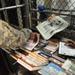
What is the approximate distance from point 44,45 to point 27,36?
0.16 m

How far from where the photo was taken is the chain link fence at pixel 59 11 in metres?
0.88

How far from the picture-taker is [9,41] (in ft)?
2.49

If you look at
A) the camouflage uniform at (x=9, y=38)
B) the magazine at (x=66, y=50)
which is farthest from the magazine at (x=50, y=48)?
the camouflage uniform at (x=9, y=38)

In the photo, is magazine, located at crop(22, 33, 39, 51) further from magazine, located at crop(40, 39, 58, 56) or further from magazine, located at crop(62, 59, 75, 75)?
magazine, located at crop(62, 59, 75, 75)

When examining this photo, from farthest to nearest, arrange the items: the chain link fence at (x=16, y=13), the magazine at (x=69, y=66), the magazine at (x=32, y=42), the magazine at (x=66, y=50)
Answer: the chain link fence at (x=16, y=13) → the magazine at (x=32, y=42) → the magazine at (x=66, y=50) → the magazine at (x=69, y=66)

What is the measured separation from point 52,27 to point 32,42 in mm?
223

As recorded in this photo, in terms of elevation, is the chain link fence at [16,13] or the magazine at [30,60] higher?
the chain link fence at [16,13]

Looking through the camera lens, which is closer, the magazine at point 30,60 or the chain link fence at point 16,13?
the magazine at point 30,60

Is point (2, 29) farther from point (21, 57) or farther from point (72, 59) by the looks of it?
point (72, 59)

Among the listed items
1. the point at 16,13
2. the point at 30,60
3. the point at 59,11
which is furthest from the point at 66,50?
the point at 16,13

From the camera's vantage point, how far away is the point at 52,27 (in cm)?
93

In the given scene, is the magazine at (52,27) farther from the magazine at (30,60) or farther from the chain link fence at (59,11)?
the magazine at (30,60)

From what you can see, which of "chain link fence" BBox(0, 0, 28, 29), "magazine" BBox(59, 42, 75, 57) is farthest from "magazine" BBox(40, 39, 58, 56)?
"chain link fence" BBox(0, 0, 28, 29)

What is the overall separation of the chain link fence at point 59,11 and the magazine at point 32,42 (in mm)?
194
